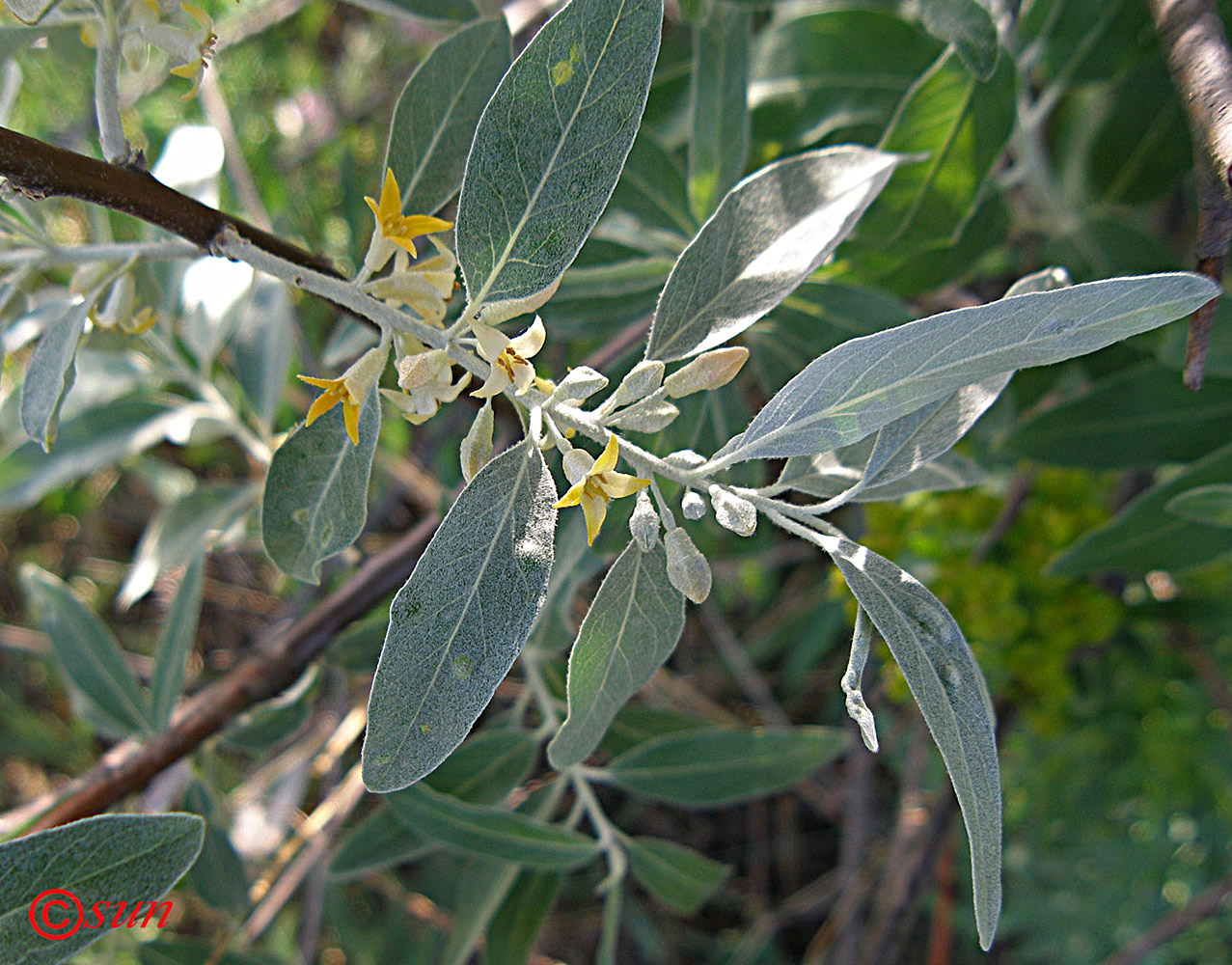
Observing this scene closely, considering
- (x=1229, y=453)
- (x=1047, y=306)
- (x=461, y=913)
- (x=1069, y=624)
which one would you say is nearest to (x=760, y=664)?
(x=1069, y=624)

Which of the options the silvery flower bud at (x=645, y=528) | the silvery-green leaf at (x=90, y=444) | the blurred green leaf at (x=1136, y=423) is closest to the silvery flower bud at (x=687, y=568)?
the silvery flower bud at (x=645, y=528)

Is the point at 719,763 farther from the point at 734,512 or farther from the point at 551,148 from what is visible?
the point at 551,148

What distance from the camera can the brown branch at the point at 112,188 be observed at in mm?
498

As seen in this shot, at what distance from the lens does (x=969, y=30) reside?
0.67 meters

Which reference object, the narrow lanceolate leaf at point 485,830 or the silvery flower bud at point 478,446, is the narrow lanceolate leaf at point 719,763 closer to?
the narrow lanceolate leaf at point 485,830

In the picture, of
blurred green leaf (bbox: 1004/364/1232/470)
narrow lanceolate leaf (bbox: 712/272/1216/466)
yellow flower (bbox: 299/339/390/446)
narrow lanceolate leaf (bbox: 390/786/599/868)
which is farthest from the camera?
blurred green leaf (bbox: 1004/364/1232/470)

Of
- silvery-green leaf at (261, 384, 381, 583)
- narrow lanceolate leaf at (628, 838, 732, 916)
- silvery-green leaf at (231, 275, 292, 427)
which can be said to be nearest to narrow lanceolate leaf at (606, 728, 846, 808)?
narrow lanceolate leaf at (628, 838, 732, 916)

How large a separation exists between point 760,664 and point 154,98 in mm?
1826

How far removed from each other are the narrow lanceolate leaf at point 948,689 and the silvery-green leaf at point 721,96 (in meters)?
0.42

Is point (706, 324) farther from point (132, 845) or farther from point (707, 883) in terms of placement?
point (707, 883)

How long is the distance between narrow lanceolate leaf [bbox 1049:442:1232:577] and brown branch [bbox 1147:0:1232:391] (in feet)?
1.09

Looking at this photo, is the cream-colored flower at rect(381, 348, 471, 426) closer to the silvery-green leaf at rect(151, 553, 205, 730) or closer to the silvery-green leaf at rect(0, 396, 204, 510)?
the silvery-green leaf at rect(151, 553, 205, 730)

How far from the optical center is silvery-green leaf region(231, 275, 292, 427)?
1.13 metres

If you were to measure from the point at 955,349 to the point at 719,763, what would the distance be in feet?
2.05
